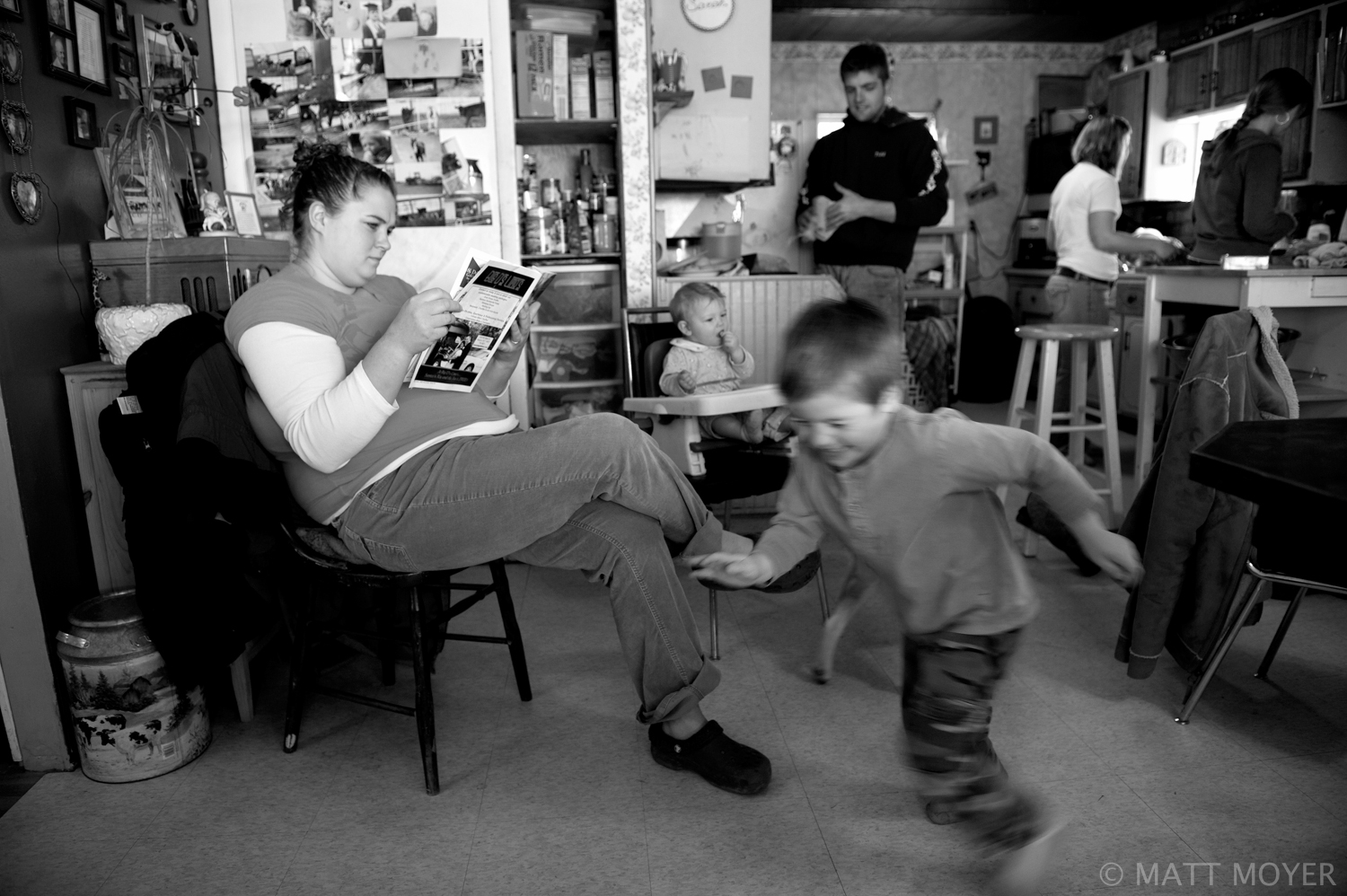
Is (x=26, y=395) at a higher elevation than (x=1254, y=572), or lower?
higher

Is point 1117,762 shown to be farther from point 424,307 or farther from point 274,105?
point 274,105

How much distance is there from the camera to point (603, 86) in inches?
133

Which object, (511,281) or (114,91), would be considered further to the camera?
(114,91)

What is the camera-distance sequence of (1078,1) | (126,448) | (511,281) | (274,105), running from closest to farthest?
(126,448)
(511,281)
(274,105)
(1078,1)

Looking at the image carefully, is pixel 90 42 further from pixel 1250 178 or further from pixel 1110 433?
pixel 1250 178

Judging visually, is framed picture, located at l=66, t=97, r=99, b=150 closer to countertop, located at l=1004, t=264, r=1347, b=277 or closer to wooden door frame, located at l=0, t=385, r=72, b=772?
wooden door frame, located at l=0, t=385, r=72, b=772

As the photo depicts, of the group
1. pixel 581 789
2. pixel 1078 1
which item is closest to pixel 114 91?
pixel 581 789

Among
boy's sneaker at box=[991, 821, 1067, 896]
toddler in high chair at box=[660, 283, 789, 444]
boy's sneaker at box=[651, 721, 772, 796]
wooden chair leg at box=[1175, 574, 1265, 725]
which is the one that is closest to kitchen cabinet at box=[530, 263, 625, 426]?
toddler in high chair at box=[660, 283, 789, 444]

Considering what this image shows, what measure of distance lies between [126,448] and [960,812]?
5.16ft

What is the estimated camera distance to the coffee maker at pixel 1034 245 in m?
6.66

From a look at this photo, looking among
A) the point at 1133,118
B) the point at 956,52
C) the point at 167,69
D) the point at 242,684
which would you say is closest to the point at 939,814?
the point at 242,684

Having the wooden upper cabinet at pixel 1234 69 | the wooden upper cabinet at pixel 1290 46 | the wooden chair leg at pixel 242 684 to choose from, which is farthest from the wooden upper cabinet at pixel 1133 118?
the wooden chair leg at pixel 242 684

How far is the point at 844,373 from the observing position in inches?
49.1

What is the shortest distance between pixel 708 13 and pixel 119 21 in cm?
222
